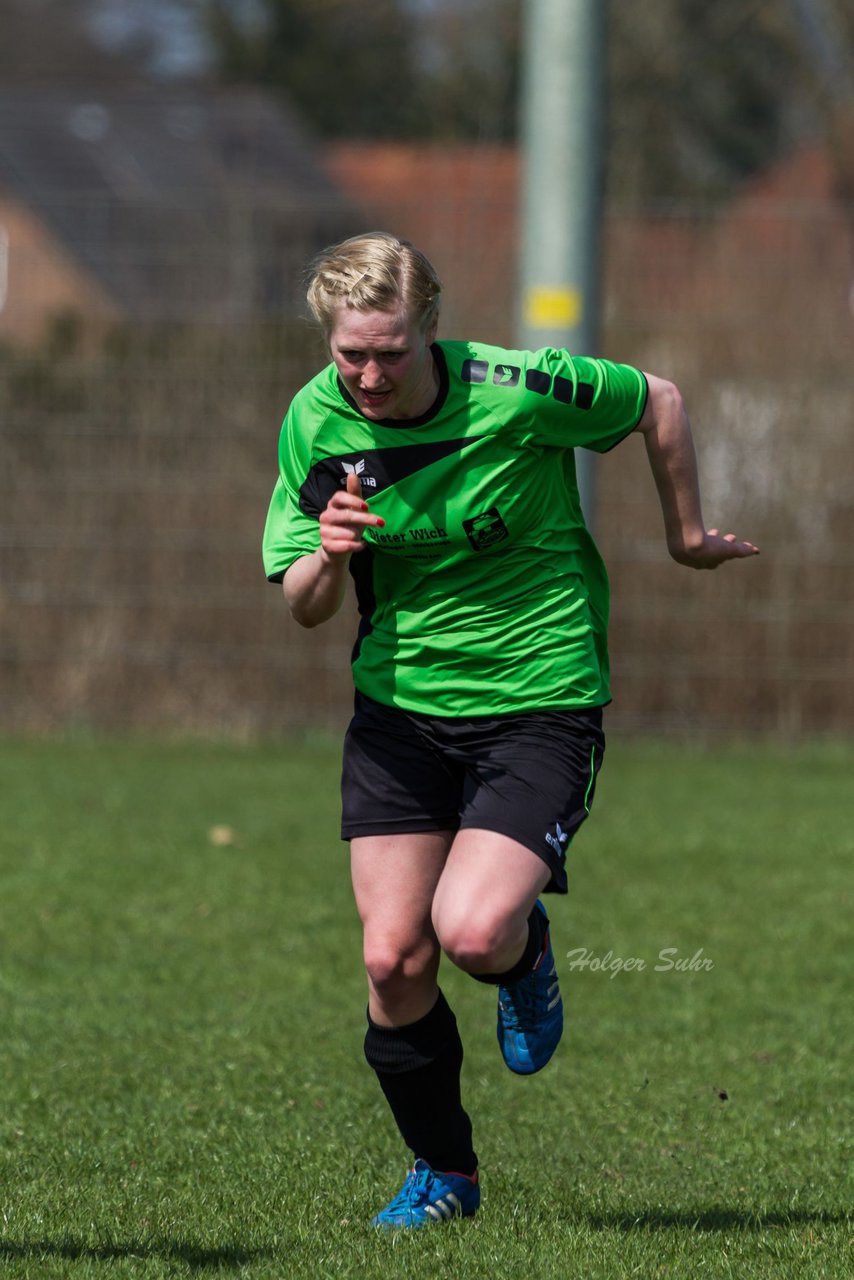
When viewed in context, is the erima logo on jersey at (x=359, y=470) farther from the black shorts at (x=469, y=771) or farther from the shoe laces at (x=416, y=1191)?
the shoe laces at (x=416, y=1191)

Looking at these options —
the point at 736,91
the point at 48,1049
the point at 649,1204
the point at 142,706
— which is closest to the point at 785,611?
the point at 142,706

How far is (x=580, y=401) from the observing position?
13.4 feet

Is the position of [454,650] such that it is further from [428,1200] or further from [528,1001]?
[428,1200]

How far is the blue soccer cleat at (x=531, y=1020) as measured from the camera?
4082 millimetres

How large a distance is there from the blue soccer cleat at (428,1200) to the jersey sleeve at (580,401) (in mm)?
1593

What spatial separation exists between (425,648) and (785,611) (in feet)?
24.8

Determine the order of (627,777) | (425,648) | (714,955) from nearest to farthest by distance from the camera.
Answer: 1. (425,648)
2. (714,955)
3. (627,777)

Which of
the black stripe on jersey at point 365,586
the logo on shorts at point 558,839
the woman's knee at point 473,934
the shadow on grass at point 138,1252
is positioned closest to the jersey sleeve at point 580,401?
the black stripe on jersey at point 365,586

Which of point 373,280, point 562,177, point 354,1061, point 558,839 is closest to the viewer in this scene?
point 373,280

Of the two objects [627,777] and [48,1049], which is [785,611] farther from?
[48,1049]

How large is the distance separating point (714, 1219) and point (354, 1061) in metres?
1.65

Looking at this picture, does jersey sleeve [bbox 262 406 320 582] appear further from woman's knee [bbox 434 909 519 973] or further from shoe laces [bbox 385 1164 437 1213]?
shoe laces [bbox 385 1164 437 1213]

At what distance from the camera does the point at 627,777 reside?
424 inches

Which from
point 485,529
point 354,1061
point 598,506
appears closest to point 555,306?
point 598,506
